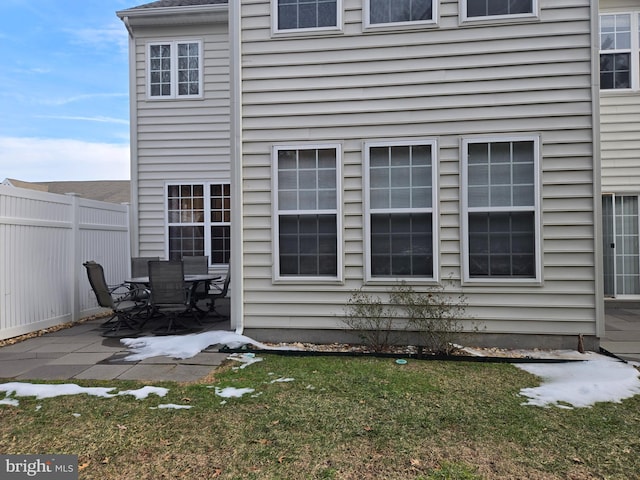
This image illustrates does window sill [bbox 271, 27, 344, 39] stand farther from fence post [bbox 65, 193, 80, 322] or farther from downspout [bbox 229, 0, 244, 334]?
fence post [bbox 65, 193, 80, 322]

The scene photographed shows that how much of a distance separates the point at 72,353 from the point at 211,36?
263 inches

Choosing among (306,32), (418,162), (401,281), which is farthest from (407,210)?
(306,32)

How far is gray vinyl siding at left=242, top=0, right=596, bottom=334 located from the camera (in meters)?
4.75

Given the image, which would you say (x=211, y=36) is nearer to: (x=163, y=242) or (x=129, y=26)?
(x=129, y=26)

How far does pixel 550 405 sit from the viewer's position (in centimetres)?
327

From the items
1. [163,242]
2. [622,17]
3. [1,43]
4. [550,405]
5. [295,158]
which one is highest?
[1,43]

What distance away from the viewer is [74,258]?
6.83m

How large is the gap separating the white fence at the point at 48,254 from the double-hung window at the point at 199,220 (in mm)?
1128

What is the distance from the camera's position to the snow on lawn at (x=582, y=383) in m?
3.38

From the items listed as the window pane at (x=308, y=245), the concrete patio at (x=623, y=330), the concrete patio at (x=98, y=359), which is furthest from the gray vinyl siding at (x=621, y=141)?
the window pane at (x=308, y=245)

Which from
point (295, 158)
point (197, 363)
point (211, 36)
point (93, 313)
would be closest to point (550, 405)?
point (197, 363)

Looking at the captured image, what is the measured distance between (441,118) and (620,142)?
4847 millimetres

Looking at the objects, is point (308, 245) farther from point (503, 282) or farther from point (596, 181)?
point (596, 181)

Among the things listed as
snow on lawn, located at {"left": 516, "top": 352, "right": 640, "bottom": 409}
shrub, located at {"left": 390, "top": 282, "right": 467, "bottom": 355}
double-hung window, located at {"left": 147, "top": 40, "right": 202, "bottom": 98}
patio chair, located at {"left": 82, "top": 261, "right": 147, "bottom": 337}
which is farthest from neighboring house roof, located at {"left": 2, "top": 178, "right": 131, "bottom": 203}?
snow on lawn, located at {"left": 516, "top": 352, "right": 640, "bottom": 409}
